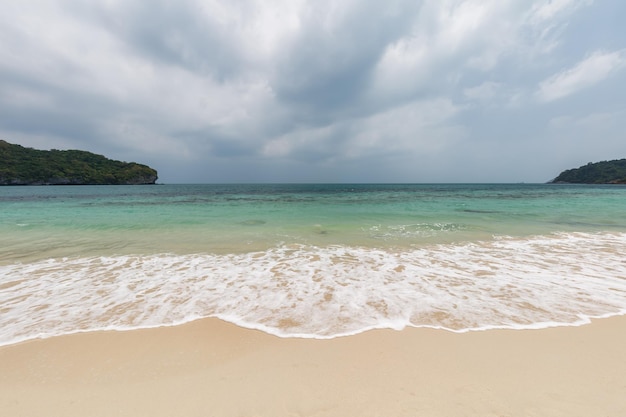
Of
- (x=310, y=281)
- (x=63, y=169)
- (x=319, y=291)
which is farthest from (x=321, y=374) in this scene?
(x=63, y=169)

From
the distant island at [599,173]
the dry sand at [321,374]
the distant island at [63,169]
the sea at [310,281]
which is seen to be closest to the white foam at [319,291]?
the sea at [310,281]

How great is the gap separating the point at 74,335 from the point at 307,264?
16.3ft

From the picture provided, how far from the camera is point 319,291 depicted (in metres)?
5.31

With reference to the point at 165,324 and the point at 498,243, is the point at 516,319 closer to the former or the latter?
the point at 165,324

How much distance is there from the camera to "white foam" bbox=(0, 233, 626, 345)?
4.05 metres

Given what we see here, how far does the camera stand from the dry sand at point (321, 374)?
238 cm

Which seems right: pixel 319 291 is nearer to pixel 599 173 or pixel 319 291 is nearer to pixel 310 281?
pixel 310 281

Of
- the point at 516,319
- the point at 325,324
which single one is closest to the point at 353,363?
the point at 325,324

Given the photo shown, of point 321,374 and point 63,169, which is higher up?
point 63,169

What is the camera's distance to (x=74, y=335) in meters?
3.72

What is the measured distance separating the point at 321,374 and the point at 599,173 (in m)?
182

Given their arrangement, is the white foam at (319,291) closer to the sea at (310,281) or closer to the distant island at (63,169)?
Result: the sea at (310,281)

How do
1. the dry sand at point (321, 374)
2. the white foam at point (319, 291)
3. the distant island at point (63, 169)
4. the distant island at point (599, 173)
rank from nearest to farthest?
the dry sand at point (321, 374) → the white foam at point (319, 291) → the distant island at point (63, 169) → the distant island at point (599, 173)

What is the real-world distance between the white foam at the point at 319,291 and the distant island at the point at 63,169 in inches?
4785
